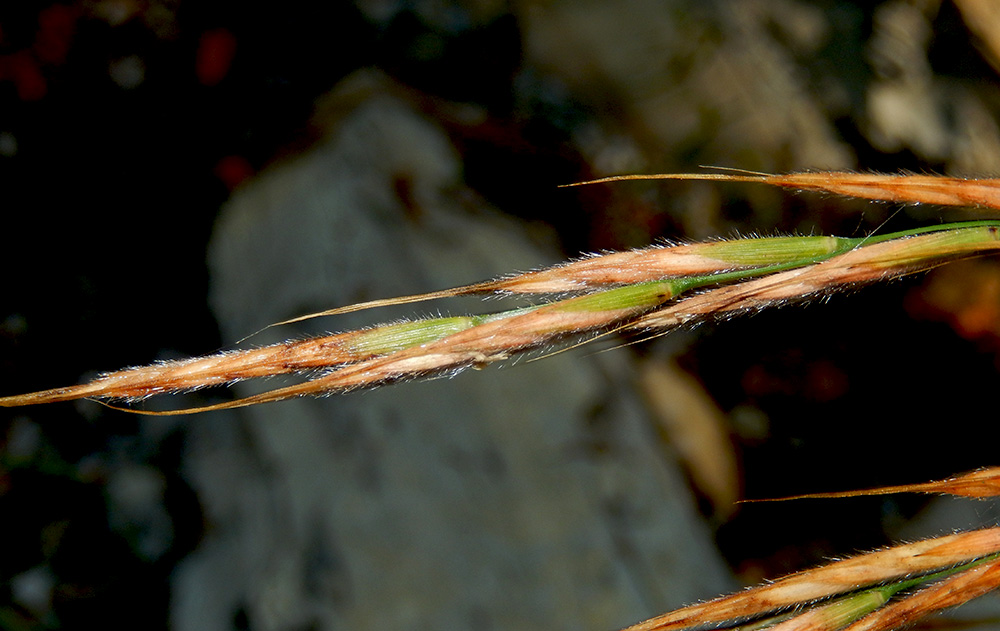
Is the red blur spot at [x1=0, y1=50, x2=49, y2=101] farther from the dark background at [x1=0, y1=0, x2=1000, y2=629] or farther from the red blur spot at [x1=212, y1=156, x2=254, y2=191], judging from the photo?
the red blur spot at [x1=212, y1=156, x2=254, y2=191]

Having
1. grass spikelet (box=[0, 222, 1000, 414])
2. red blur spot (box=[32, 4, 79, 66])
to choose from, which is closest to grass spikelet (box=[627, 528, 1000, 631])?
grass spikelet (box=[0, 222, 1000, 414])

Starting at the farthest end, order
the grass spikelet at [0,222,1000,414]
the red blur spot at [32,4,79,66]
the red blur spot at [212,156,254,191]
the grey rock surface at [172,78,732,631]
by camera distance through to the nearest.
A: the red blur spot at [212,156,254,191]
the red blur spot at [32,4,79,66]
the grey rock surface at [172,78,732,631]
the grass spikelet at [0,222,1000,414]

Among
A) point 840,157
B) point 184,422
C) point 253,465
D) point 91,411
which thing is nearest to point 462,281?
point 253,465

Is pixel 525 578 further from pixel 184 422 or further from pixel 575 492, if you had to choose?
pixel 184 422

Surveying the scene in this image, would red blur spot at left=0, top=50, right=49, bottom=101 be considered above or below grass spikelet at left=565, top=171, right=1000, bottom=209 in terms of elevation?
above

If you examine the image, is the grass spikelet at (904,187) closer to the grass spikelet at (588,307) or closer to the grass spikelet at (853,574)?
the grass spikelet at (588,307)

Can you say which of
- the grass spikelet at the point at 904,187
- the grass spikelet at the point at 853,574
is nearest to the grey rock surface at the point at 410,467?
the grass spikelet at the point at 853,574
